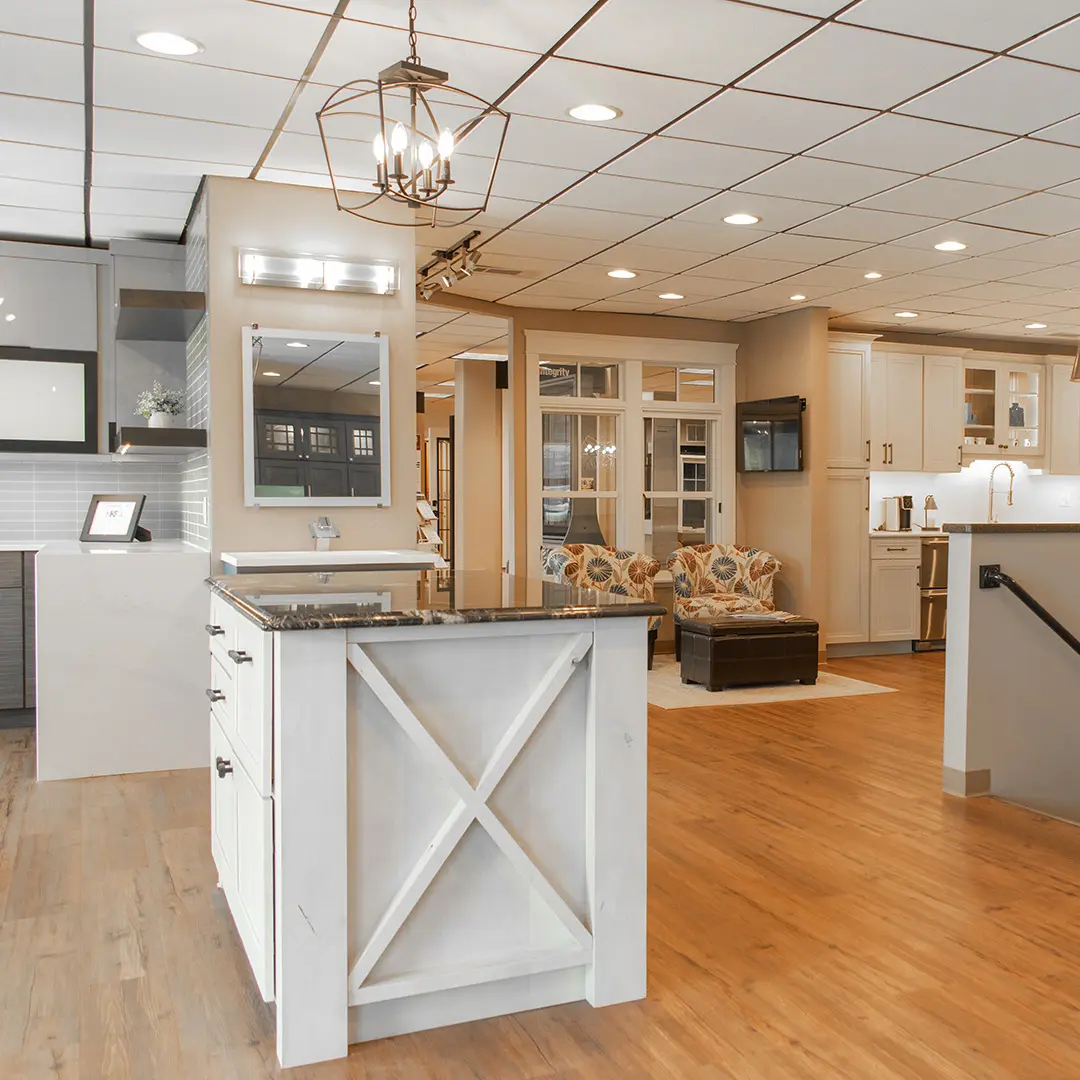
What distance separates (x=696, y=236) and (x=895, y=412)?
11.7 ft

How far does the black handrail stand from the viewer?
436cm

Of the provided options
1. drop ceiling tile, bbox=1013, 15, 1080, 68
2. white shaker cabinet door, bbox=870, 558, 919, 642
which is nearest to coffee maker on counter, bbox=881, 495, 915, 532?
white shaker cabinet door, bbox=870, 558, 919, 642

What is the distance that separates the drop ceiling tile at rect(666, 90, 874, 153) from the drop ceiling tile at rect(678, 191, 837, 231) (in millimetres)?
670

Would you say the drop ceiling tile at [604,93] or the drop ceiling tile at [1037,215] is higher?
the drop ceiling tile at [604,93]

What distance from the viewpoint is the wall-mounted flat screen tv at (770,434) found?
25.5 feet

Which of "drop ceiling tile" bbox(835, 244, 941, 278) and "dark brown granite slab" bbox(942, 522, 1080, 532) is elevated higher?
"drop ceiling tile" bbox(835, 244, 941, 278)

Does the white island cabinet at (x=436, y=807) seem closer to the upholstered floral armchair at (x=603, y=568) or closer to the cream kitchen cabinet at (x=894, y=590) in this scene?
the upholstered floral armchair at (x=603, y=568)

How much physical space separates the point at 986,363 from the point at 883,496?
1.47 m

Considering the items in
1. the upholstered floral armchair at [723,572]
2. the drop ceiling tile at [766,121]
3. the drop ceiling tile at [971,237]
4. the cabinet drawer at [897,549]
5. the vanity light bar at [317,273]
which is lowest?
the upholstered floral armchair at [723,572]

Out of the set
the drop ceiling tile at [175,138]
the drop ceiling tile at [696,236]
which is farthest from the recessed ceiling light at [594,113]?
the drop ceiling tile at [696,236]

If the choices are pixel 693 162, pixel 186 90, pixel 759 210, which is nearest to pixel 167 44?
pixel 186 90

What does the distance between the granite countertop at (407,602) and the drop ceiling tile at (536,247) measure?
305cm

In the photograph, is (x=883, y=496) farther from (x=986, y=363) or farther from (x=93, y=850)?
(x=93, y=850)

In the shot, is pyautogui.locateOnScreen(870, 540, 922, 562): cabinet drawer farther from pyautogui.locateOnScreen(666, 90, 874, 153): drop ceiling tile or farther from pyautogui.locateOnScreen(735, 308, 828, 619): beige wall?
pyautogui.locateOnScreen(666, 90, 874, 153): drop ceiling tile
